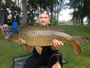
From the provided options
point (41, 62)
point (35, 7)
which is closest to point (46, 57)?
point (41, 62)

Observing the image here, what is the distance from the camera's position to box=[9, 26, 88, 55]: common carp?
233 cm

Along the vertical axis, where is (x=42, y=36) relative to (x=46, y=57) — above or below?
above

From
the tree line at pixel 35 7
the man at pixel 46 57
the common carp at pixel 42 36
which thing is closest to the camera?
the common carp at pixel 42 36

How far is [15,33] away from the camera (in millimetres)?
2391

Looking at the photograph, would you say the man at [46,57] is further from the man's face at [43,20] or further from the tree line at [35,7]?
the tree line at [35,7]

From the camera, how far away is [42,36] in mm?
2363

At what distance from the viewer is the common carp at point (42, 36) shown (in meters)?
2.33

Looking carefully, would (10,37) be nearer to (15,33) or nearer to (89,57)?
(15,33)

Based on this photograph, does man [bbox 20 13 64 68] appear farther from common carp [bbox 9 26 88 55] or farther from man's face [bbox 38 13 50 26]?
common carp [bbox 9 26 88 55]

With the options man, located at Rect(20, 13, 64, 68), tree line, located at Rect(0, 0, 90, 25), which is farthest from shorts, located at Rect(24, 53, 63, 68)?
tree line, located at Rect(0, 0, 90, 25)

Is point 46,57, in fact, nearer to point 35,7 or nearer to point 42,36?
point 42,36

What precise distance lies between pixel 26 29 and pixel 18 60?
7.96 feet

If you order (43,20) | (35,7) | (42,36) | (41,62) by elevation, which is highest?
(35,7)

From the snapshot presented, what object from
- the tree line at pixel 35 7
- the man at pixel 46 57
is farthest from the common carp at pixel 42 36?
the tree line at pixel 35 7
